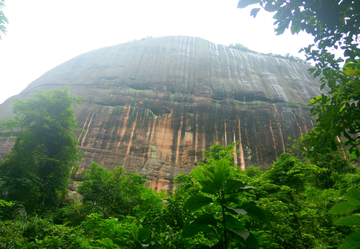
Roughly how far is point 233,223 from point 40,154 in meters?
9.95

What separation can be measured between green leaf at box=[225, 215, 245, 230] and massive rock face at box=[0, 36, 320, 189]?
14582 mm

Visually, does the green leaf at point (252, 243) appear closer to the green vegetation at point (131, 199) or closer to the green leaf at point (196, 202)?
the green vegetation at point (131, 199)

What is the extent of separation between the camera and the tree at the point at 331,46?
1.56m

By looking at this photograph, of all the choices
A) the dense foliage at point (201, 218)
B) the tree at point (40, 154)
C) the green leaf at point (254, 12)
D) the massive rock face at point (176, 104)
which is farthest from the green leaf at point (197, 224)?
the massive rock face at point (176, 104)

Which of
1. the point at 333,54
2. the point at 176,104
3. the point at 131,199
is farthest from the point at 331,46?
the point at 176,104

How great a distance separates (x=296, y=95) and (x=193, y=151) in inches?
486

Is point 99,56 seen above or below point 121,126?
above

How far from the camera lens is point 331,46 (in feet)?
6.36

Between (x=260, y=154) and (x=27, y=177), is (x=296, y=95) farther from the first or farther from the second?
(x=27, y=177)

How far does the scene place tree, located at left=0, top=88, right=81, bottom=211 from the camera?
24.2ft

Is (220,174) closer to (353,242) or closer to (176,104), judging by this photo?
(353,242)

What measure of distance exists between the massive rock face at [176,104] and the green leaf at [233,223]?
14582 mm

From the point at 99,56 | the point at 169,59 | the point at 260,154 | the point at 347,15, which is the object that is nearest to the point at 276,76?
the point at 260,154

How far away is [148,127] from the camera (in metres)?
17.1
